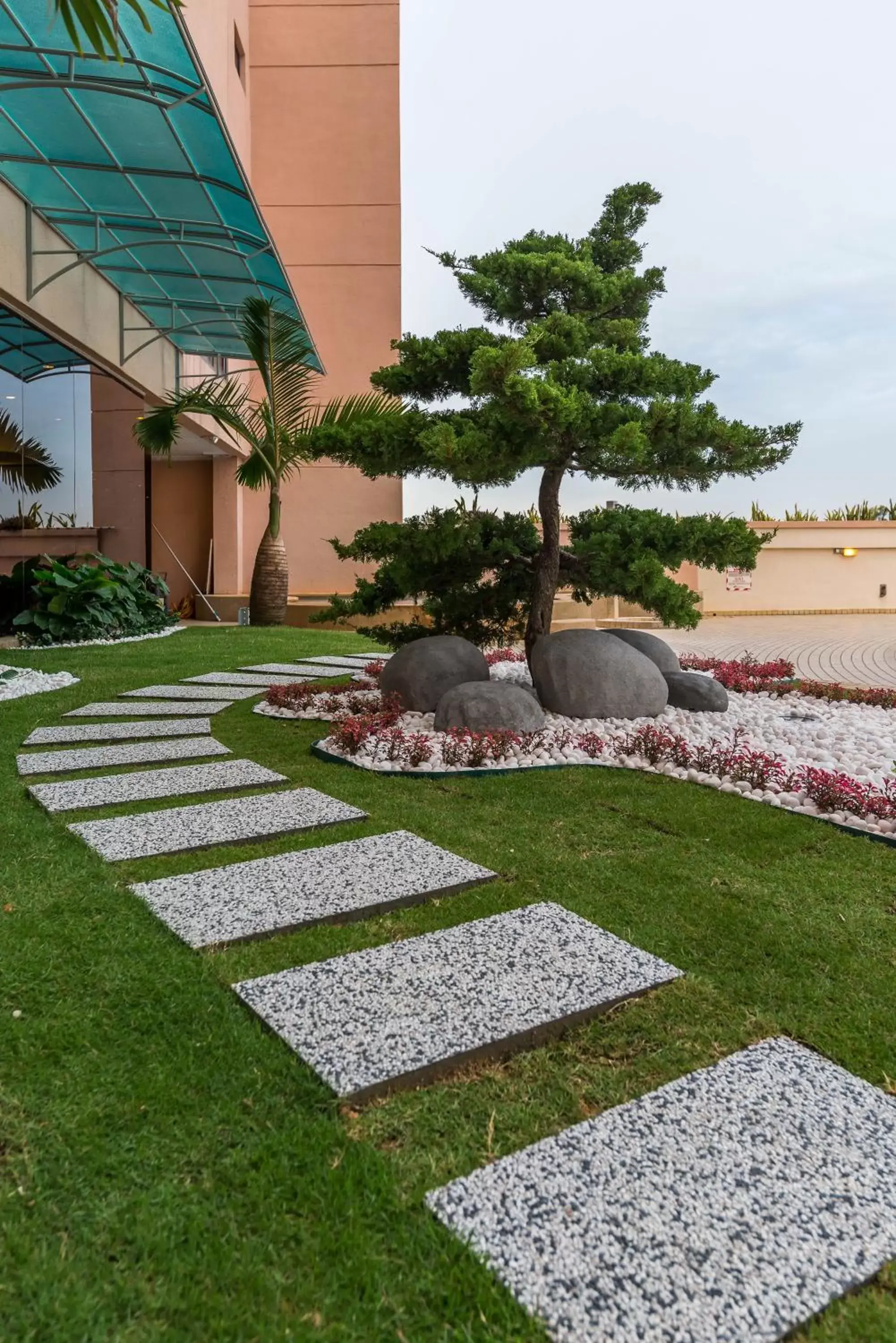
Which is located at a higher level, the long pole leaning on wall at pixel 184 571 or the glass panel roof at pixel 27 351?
the glass panel roof at pixel 27 351

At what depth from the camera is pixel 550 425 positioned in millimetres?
3887

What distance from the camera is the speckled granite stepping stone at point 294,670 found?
21.4 feet

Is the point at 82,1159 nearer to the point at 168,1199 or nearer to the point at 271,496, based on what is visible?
the point at 168,1199

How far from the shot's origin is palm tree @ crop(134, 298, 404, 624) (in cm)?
991

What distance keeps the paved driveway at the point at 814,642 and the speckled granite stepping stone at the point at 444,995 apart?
6009 mm

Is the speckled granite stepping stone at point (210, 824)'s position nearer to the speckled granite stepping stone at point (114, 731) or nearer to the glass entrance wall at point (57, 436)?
the speckled granite stepping stone at point (114, 731)

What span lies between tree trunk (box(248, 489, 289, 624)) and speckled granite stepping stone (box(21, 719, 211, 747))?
21.4 ft

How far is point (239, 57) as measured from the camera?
13312 millimetres

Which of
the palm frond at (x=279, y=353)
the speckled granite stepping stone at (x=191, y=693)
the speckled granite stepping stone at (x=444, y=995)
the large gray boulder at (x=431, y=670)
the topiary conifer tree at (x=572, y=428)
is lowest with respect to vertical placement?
the speckled granite stepping stone at (x=444, y=995)

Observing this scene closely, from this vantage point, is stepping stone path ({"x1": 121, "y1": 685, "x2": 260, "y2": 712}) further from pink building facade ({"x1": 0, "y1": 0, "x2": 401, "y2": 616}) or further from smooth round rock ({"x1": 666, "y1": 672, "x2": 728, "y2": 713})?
pink building facade ({"x1": 0, "y1": 0, "x2": 401, "y2": 616})

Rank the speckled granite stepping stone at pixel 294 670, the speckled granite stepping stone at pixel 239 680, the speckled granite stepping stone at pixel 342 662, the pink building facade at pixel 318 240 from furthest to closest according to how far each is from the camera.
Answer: the pink building facade at pixel 318 240
the speckled granite stepping stone at pixel 342 662
the speckled granite stepping stone at pixel 294 670
the speckled granite stepping stone at pixel 239 680

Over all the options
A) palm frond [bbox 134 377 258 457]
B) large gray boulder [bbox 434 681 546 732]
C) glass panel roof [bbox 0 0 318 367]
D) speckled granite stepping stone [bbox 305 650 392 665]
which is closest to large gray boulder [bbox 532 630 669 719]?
large gray boulder [bbox 434 681 546 732]

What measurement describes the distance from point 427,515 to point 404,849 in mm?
2884

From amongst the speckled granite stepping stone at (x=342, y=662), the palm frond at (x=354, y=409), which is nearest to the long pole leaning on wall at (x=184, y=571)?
the palm frond at (x=354, y=409)
